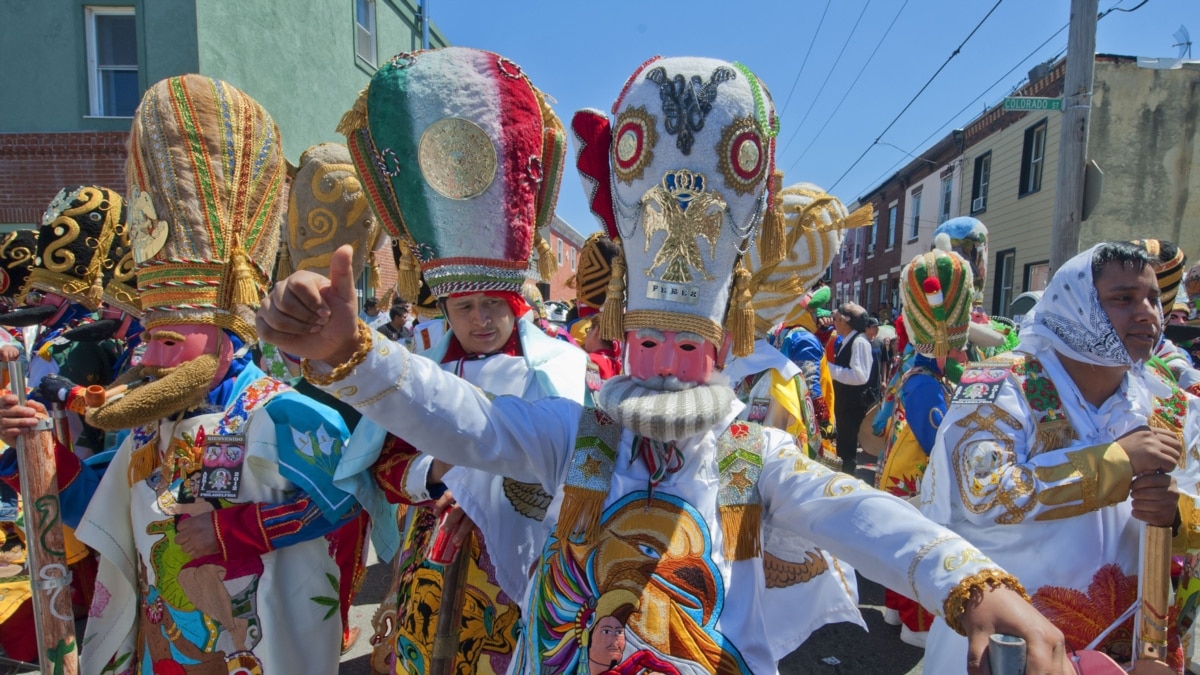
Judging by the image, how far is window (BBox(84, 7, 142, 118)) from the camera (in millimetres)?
9805

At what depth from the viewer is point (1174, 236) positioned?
1252 cm

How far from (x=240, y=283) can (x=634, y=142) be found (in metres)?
1.31

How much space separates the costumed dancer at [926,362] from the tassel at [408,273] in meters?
2.59

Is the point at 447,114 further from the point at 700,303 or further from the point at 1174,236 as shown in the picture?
the point at 1174,236

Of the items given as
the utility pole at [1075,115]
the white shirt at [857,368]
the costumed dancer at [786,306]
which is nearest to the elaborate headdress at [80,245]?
the costumed dancer at [786,306]

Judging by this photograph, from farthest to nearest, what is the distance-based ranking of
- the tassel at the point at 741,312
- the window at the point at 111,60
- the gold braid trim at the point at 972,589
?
the window at the point at 111,60 < the tassel at the point at 741,312 < the gold braid trim at the point at 972,589

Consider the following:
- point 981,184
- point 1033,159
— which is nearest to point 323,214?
point 1033,159

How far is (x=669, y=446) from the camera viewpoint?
4.83 feet

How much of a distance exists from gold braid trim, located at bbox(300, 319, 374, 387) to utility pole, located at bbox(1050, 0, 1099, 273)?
569 centimetres

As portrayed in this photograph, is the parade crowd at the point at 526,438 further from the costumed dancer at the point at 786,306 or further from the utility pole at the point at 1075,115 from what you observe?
the utility pole at the point at 1075,115

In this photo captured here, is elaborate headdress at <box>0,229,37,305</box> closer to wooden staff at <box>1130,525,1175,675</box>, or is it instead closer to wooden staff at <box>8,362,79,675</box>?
wooden staff at <box>8,362,79,675</box>

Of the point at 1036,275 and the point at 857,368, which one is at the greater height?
the point at 1036,275

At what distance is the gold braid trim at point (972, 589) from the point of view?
1.06 m

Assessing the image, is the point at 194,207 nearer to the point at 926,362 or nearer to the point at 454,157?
the point at 454,157
